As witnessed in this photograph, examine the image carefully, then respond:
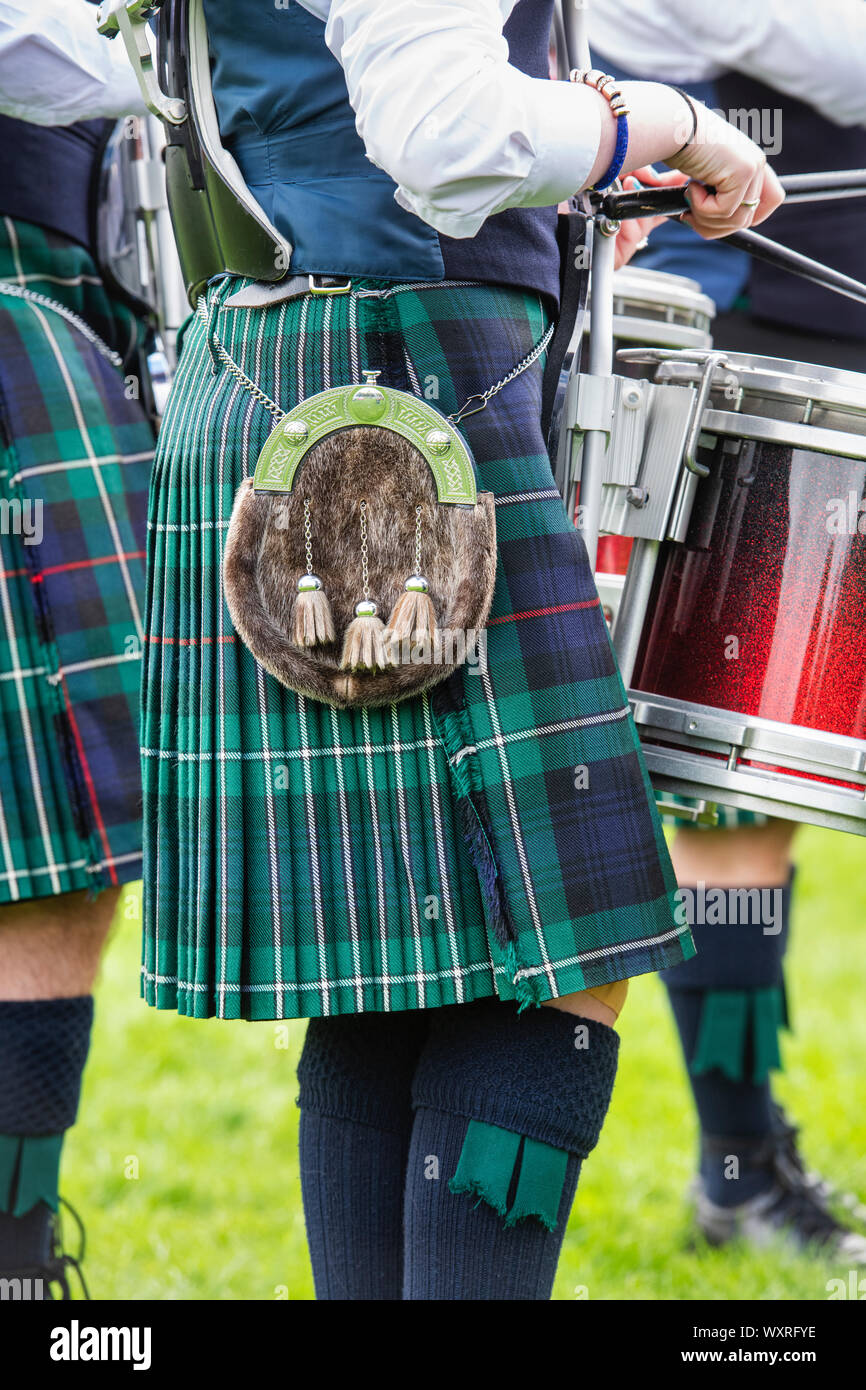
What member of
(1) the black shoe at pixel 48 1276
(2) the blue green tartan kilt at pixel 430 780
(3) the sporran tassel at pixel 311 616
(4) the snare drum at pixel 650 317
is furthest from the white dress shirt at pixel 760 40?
(1) the black shoe at pixel 48 1276

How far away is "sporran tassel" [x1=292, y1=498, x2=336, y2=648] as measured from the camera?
1.10 m

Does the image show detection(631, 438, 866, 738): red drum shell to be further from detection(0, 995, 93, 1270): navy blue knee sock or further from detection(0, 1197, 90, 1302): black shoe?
detection(0, 1197, 90, 1302): black shoe

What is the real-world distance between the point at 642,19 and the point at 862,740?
134cm

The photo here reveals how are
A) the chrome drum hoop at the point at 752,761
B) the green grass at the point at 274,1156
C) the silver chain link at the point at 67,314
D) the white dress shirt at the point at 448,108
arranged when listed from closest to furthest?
the white dress shirt at the point at 448,108 < the chrome drum hoop at the point at 752,761 < the silver chain link at the point at 67,314 < the green grass at the point at 274,1156

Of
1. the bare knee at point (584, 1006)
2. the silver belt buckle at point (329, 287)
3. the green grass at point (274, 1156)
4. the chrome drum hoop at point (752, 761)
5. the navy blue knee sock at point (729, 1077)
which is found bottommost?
the green grass at point (274, 1156)

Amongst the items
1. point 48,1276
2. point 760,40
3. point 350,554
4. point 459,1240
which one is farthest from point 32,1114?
point 760,40

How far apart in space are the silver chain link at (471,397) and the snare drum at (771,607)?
6.9 inches

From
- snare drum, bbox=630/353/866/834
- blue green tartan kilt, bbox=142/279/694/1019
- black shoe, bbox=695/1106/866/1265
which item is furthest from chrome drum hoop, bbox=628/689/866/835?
black shoe, bbox=695/1106/866/1265

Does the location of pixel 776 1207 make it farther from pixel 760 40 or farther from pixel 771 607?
pixel 760 40

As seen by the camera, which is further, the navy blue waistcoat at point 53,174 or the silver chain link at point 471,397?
the navy blue waistcoat at point 53,174

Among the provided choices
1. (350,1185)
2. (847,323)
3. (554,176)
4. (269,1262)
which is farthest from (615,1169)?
(554,176)

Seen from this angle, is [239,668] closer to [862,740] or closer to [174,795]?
[174,795]

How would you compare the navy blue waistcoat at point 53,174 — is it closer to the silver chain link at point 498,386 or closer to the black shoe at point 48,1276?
the silver chain link at point 498,386

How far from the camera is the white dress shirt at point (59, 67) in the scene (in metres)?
1.53
